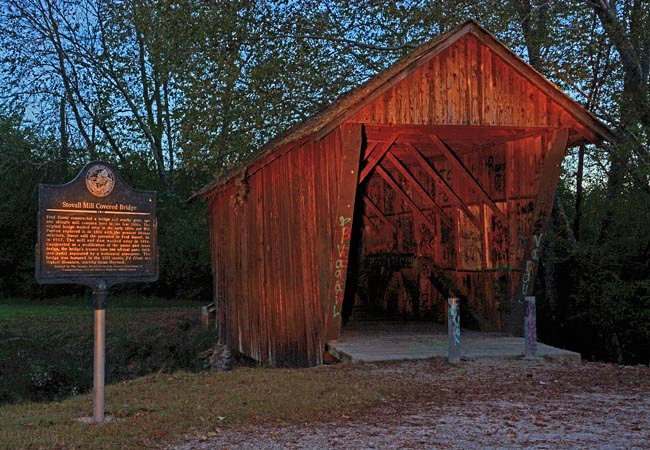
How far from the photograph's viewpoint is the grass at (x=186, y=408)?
274 inches

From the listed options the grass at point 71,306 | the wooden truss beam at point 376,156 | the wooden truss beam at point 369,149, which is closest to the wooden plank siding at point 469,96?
the wooden truss beam at point 376,156

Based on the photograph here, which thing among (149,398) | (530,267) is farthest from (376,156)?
(149,398)

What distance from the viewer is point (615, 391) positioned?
9172 mm

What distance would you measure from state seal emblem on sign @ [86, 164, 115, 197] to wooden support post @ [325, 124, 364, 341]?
4719mm

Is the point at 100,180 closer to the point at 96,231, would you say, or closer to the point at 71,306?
the point at 96,231

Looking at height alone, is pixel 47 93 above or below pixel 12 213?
above

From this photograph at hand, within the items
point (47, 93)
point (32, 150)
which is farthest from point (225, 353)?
point (47, 93)

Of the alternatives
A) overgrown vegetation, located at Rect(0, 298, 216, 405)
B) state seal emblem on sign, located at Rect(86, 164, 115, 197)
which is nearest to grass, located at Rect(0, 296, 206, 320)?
overgrown vegetation, located at Rect(0, 298, 216, 405)

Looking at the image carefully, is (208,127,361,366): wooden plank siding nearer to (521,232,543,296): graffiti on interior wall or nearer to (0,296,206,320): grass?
(521,232,543,296): graffiti on interior wall

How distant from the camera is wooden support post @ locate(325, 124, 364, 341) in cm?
1179

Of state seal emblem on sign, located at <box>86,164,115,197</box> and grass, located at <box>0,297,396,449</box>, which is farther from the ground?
state seal emblem on sign, located at <box>86,164,115,197</box>

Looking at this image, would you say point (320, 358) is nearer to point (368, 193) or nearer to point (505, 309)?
point (505, 309)

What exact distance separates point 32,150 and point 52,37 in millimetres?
5406

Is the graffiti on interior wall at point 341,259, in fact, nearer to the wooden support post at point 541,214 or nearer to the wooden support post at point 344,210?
the wooden support post at point 344,210
